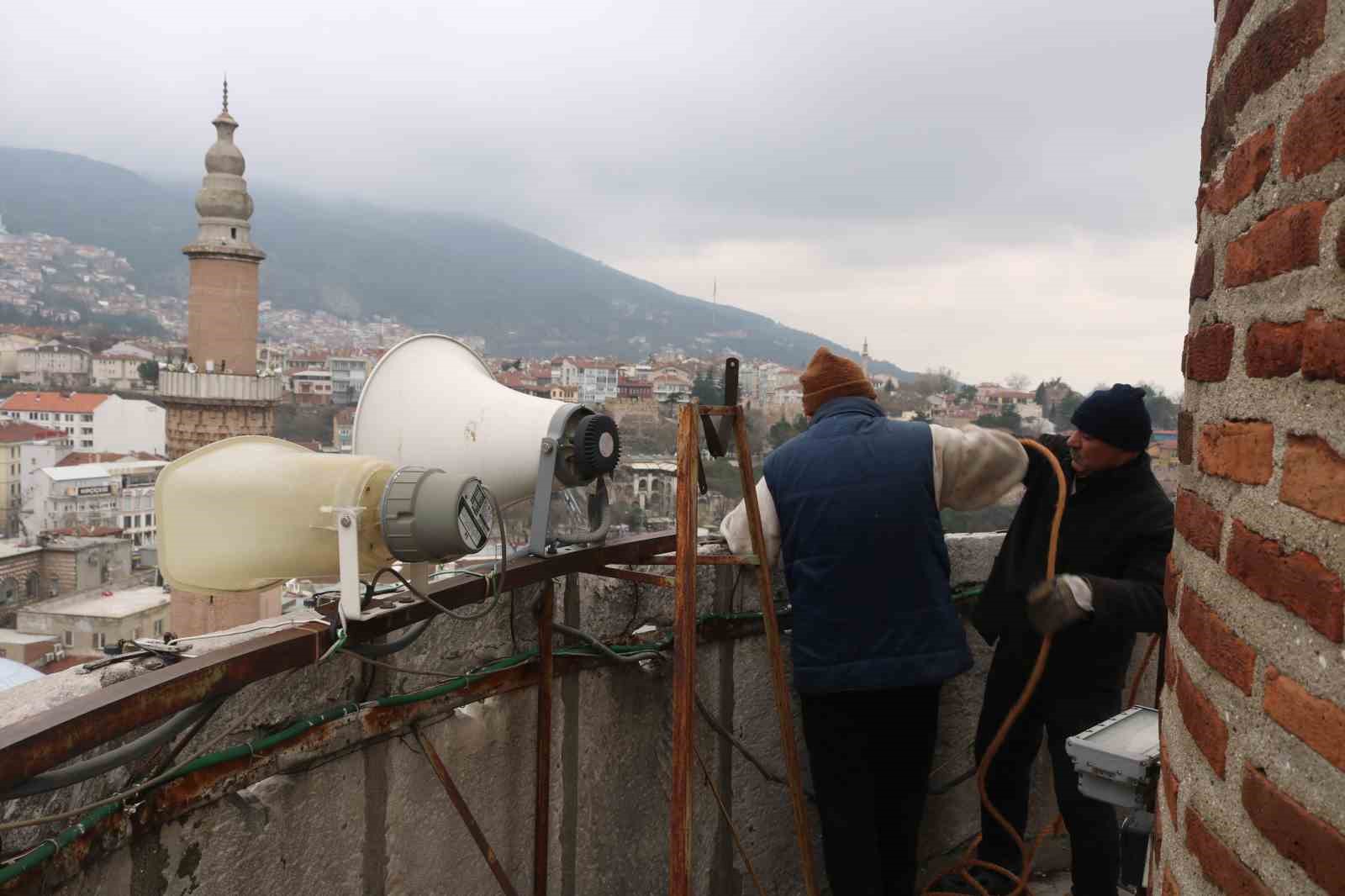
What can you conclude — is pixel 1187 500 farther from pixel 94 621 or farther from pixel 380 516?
pixel 94 621

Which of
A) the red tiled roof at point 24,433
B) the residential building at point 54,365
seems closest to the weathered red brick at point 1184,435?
the red tiled roof at point 24,433

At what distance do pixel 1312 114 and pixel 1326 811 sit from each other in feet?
2.47

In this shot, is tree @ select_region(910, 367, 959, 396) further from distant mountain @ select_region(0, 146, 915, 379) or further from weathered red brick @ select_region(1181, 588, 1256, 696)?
distant mountain @ select_region(0, 146, 915, 379)

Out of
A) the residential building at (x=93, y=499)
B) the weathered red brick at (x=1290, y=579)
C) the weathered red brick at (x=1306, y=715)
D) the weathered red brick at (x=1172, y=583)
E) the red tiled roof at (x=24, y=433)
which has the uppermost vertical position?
the weathered red brick at (x=1290, y=579)

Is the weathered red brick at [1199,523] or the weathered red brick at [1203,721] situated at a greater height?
the weathered red brick at [1199,523]

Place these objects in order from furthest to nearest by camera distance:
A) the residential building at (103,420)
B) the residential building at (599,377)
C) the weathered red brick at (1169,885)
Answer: the residential building at (103,420)
the residential building at (599,377)
the weathered red brick at (1169,885)

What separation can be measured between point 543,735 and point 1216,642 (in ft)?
5.48

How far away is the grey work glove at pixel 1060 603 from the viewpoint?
104 inches

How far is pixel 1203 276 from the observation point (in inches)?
60.1

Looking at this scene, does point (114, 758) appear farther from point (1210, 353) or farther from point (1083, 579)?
point (1083, 579)

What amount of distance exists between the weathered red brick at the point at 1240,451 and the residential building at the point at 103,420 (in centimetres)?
6674

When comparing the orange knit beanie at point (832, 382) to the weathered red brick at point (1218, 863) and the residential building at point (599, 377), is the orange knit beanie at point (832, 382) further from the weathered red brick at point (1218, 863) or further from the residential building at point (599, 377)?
the residential building at point (599, 377)

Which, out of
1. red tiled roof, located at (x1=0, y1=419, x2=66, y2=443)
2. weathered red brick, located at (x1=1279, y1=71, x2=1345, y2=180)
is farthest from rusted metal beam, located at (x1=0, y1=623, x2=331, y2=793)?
red tiled roof, located at (x1=0, y1=419, x2=66, y2=443)

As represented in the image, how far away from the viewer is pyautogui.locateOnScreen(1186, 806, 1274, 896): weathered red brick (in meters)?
1.24
